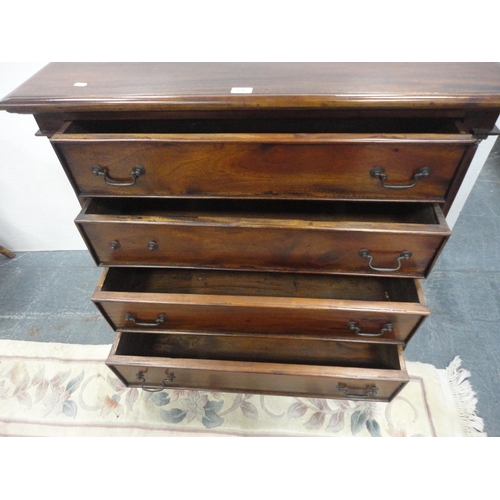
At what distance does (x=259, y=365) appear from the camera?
0.88 meters

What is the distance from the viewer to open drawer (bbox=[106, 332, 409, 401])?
870 mm

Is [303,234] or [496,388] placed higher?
[303,234]

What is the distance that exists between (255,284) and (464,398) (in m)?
0.69

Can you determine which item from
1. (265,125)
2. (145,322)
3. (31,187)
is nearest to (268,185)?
(265,125)

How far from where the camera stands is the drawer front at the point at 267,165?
583mm

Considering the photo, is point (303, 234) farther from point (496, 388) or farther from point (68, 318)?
point (68, 318)

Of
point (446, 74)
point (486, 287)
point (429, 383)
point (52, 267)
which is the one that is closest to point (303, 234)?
point (446, 74)

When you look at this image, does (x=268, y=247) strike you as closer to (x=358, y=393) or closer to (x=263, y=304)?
(x=263, y=304)

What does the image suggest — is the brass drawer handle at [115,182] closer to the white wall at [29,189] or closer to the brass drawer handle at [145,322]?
the brass drawer handle at [145,322]

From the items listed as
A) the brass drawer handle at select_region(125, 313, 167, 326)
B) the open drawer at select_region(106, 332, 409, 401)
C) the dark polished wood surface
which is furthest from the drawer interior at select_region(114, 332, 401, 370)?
the dark polished wood surface

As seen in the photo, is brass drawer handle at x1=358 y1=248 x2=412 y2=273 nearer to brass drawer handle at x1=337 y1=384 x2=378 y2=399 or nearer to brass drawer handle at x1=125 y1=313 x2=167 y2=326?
brass drawer handle at x1=337 y1=384 x2=378 y2=399

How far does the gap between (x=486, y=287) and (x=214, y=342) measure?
3.18ft

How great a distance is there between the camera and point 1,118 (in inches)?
41.7

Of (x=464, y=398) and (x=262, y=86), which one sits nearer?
(x=262, y=86)
